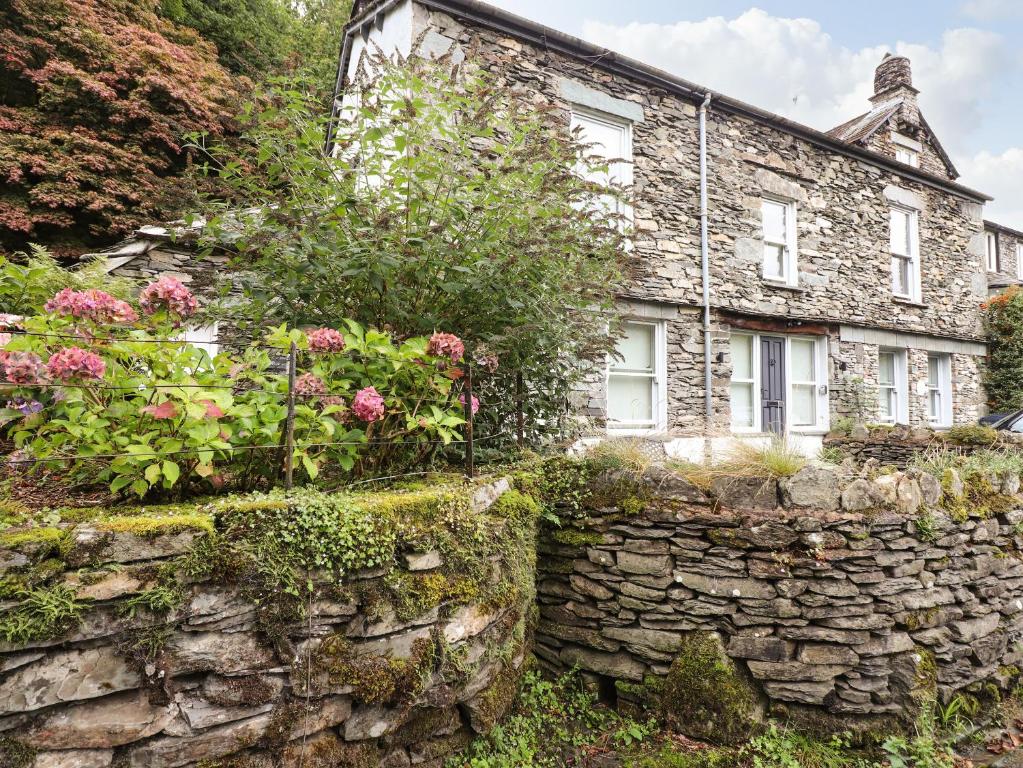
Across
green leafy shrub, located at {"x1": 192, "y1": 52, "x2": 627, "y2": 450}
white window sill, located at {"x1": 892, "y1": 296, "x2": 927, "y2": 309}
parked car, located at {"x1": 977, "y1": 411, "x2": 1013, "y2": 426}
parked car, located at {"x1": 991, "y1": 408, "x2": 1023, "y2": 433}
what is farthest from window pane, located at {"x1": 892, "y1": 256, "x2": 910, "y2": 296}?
green leafy shrub, located at {"x1": 192, "y1": 52, "x2": 627, "y2": 450}

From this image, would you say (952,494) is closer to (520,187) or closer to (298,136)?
(520,187)

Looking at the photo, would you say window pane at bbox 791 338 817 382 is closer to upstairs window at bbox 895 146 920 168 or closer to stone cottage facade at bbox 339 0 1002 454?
stone cottage facade at bbox 339 0 1002 454

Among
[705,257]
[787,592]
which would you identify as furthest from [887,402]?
[787,592]

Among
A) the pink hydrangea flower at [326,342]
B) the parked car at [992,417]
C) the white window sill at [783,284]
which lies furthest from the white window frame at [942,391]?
the pink hydrangea flower at [326,342]

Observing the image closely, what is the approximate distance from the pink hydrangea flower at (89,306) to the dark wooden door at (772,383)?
8.92 metres

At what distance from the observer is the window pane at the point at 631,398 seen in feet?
24.8

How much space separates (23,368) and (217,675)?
1422 mm

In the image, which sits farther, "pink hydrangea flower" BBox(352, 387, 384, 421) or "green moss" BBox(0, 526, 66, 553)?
"pink hydrangea flower" BBox(352, 387, 384, 421)

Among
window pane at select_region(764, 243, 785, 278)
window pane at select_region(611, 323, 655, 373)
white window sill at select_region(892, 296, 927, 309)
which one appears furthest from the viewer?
white window sill at select_region(892, 296, 927, 309)

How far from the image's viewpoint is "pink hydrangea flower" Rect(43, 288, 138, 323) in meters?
2.20

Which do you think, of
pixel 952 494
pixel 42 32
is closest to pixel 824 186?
pixel 952 494

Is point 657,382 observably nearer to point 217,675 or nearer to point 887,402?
point 887,402

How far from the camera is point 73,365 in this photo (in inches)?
79.4

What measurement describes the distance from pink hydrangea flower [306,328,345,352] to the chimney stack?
13951 mm
